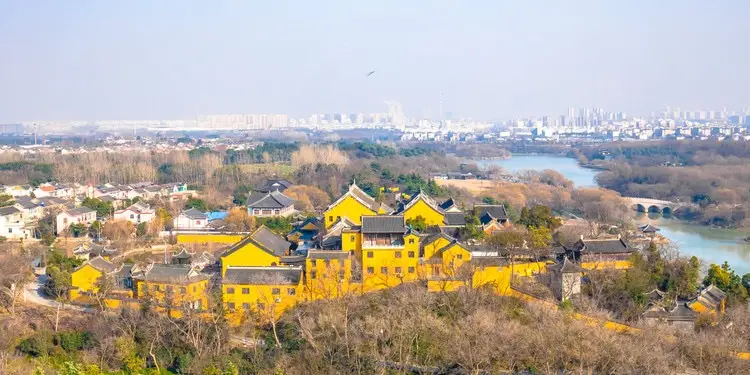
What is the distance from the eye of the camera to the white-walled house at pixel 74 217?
507 inches

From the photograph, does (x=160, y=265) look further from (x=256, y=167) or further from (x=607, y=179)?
(x=607, y=179)

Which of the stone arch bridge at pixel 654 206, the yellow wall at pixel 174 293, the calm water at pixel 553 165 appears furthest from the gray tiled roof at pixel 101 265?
the calm water at pixel 553 165

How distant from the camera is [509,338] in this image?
20.2 feet

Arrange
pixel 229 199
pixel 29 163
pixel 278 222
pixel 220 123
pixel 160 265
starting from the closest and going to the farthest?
pixel 160 265
pixel 278 222
pixel 229 199
pixel 29 163
pixel 220 123

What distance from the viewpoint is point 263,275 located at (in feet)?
25.8

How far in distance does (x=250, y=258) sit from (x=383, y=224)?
1.59 metres

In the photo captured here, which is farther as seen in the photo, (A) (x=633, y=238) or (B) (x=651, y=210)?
(B) (x=651, y=210)

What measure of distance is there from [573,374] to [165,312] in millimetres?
4108

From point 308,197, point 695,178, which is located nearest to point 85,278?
point 308,197

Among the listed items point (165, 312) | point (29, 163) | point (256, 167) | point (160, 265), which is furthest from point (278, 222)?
point (29, 163)

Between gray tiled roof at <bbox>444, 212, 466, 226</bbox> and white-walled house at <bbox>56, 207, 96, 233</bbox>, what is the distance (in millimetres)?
6737

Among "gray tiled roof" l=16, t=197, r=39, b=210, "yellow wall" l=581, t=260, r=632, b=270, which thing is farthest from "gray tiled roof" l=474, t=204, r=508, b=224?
"gray tiled roof" l=16, t=197, r=39, b=210

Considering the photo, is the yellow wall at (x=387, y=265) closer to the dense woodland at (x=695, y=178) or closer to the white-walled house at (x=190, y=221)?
the white-walled house at (x=190, y=221)

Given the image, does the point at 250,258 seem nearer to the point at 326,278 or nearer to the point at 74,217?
the point at 326,278
